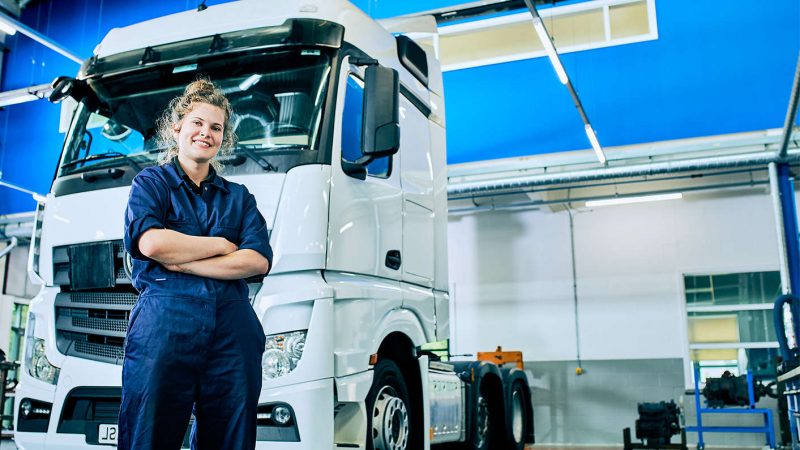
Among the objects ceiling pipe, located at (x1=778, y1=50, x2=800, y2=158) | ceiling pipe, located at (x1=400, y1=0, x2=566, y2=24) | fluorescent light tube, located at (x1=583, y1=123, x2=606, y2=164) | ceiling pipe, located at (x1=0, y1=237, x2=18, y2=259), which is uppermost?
ceiling pipe, located at (x1=400, y1=0, x2=566, y2=24)

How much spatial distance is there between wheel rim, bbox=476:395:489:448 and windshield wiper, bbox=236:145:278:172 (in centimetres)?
350

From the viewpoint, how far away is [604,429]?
1329 centimetres

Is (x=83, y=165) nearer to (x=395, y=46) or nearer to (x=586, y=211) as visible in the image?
(x=395, y=46)

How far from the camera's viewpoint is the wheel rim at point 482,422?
6.52 m

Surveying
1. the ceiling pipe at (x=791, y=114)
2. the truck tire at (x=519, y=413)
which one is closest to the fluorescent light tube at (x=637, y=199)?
the ceiling pipe at (x=791, y=114)

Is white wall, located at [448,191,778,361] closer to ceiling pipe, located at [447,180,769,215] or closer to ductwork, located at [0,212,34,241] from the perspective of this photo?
ceiling pipe, located at [447,180,769,215]

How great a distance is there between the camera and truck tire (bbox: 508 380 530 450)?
25.7ft

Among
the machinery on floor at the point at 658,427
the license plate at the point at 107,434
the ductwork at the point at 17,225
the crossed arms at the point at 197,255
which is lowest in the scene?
the machinery on floor at the point at 658,427

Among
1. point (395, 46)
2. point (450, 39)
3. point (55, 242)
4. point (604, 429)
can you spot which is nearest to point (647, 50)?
point (450, 39)

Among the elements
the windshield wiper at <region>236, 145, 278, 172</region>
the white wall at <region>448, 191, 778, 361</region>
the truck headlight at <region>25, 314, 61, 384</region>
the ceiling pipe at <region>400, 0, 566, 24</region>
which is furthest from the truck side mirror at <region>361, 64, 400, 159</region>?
the white wall at <region>448, 191, 778, 361</region>

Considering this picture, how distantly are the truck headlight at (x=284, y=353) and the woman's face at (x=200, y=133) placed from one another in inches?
57.1

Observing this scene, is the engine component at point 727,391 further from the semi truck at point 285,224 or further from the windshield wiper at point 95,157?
the windshield wiper at point 95,157

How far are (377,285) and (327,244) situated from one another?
0.55 meters

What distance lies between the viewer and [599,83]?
1217cm
